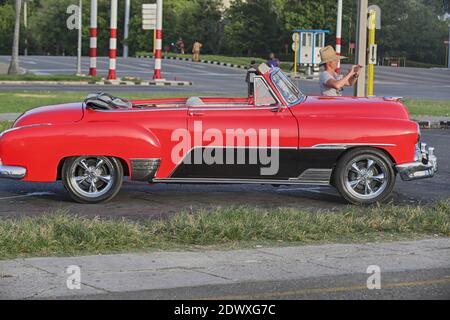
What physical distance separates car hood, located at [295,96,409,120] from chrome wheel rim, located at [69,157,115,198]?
224 cm

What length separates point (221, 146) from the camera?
10.8 metres

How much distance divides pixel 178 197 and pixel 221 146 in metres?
1.18

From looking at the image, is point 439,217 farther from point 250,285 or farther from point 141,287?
point 141,287

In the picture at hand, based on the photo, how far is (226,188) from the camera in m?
12.4

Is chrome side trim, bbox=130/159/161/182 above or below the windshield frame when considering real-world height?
below

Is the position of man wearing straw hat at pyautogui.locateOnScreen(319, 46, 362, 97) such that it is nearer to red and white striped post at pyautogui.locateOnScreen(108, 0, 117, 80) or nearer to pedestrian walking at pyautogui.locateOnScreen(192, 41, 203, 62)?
red and white striped post at pyautogui.locateOnScreen(108, 0, 117, 80)

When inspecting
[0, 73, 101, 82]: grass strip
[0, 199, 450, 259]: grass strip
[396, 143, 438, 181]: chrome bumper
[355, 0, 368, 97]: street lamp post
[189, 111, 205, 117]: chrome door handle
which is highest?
[355, 0, 368, 97]: street lamp post

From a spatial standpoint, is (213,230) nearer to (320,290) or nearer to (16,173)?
(320,290)

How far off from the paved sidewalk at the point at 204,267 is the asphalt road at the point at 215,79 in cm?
2524

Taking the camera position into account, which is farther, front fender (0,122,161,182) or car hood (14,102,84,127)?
car hood (14,102,84,127)

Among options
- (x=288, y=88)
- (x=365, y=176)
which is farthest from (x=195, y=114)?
(x=365, y=176)

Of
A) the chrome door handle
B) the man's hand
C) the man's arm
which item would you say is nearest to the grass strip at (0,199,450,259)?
the chrome door handle

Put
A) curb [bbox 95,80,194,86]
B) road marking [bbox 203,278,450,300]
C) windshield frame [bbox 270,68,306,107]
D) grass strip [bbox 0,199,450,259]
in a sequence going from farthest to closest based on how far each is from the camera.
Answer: curb [bbox 95,80,194,86], windshield frame [bbox 270,68,306,107], grass strip [bbox 0,199,450,259], road marking [bbox 203,278,450,300]

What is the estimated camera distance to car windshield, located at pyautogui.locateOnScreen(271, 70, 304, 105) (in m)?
11.1
